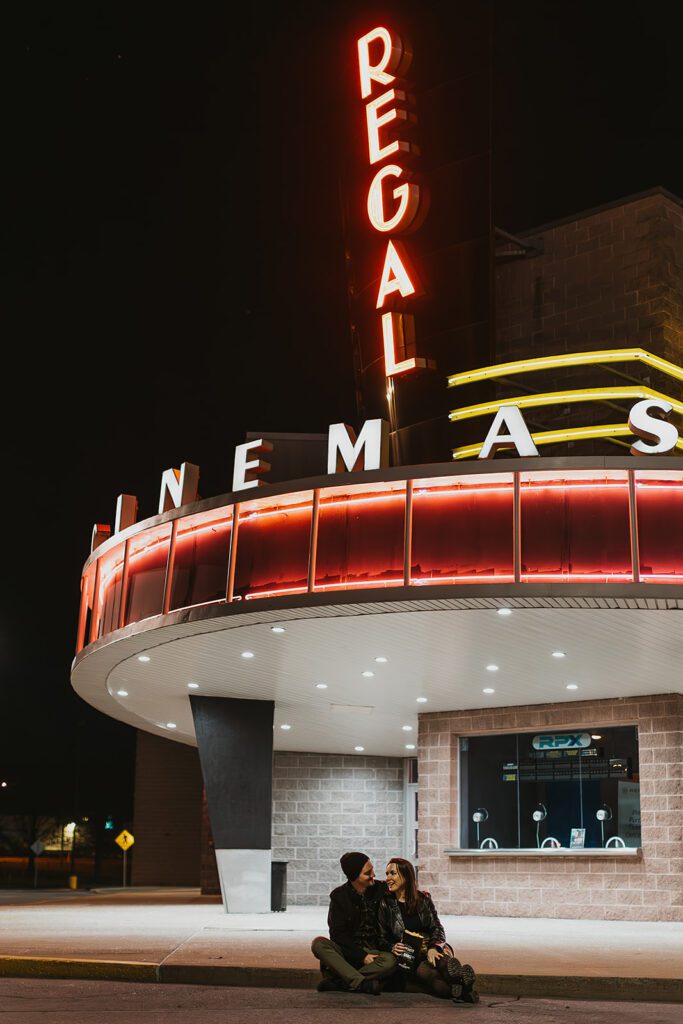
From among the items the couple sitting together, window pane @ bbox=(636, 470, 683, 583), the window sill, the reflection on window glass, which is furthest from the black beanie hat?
the reflection on window glass

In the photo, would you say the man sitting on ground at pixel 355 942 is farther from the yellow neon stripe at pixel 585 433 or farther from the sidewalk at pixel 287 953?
the yellow neon stripe at pixel 585 433

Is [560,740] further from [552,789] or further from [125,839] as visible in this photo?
[125,839]

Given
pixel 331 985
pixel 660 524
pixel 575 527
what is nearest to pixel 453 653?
pixel 575 527

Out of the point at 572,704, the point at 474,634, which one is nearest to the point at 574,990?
the point at 474,634

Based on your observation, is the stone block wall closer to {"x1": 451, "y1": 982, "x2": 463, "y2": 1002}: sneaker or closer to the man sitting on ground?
the man sitting on ground

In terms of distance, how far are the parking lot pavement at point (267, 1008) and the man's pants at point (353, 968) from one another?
190 mm

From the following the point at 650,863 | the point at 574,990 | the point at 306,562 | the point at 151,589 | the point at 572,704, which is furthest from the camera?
the point at 572,704

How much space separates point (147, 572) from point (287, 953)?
767 centimetres

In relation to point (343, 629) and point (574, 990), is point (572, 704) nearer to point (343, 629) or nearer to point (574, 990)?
point (343, 629)

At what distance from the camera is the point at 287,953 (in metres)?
13.8

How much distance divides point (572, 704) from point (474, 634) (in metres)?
7.63

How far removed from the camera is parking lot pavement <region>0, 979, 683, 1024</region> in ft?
30.5

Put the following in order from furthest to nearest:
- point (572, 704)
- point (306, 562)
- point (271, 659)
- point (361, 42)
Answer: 1. point (361, 42)
2. point (572, 704)
3. point (271, 659)
4. point (306, 562)

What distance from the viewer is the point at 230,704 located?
25000 millimetres
